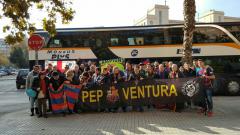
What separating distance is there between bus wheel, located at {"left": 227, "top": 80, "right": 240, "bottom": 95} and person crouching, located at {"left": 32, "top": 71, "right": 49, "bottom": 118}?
11.1m

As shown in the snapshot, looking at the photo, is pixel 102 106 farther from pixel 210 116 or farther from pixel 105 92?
pixel 210 116

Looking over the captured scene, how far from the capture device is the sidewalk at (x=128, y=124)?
990 cm

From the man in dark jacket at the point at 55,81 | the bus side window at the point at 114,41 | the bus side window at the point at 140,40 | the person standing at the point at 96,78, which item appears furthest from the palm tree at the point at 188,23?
the bus side window at the point at 114,41

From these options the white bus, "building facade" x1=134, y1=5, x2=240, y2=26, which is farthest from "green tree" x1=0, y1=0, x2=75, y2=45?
"building facade" x1=134, y1=5, x2=240, y2=26

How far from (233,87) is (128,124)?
10.9 m

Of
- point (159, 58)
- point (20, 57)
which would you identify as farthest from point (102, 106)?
point (20, 57)

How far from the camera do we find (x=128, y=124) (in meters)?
10.9

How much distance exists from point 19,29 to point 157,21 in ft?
250

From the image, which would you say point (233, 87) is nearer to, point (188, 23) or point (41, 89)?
point (188, 23)

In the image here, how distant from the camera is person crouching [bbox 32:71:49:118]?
1281cm

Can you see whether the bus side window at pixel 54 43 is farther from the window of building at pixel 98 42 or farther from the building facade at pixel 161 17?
the building facade at pixel 161 17

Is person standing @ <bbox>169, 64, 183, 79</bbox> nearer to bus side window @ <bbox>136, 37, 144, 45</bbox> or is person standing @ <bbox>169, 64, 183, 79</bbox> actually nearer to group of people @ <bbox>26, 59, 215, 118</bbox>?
group of people @ <bbox>26, 59, 215, 118</bbox>

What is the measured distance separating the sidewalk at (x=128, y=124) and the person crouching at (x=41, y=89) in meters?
0.41

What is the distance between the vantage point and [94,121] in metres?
11.6
